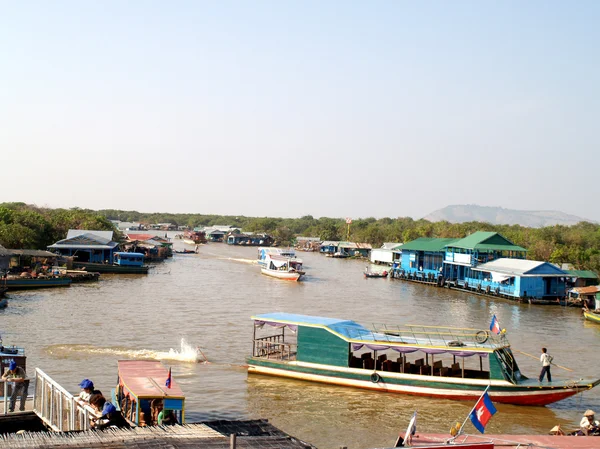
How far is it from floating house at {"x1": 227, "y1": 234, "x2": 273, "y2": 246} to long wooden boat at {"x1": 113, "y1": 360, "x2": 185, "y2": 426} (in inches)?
4407

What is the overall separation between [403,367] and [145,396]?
9647 millimetres

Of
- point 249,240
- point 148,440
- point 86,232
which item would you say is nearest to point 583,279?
point 86,232

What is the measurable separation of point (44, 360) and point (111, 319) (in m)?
9.60

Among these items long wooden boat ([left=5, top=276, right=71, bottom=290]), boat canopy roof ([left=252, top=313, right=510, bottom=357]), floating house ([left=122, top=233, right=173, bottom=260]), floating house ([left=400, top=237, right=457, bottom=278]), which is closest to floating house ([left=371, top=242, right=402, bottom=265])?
floating house ([left=400, top=237, right=457, bottom=278])

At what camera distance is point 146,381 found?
523 inches

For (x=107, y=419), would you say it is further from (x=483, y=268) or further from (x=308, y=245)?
(x=308, y=245)

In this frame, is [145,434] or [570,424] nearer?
[145,434]

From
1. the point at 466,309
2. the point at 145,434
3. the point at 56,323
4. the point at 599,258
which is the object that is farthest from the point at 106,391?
the point at 599,258

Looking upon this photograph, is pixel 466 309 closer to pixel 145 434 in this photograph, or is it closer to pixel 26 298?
pixel 26 298

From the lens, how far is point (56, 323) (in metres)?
29.2

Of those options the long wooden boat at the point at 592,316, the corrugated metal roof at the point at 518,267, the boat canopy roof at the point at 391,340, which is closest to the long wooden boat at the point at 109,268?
the corrugated metal roof at the point at 518,267

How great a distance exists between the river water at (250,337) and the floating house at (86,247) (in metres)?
4.95

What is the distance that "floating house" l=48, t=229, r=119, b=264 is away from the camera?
56688mm

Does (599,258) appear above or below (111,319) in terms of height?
above
